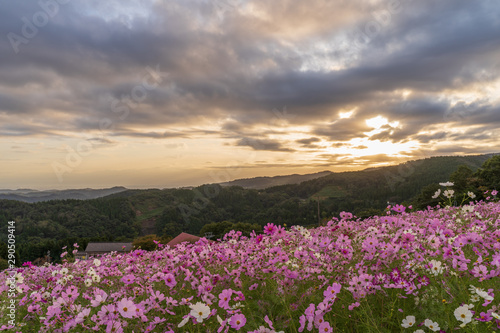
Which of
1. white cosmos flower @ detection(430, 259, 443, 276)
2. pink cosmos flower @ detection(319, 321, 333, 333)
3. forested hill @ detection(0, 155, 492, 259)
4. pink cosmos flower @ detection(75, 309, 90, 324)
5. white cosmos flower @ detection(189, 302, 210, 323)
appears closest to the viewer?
white cosmos flower @ detection(189, 302, 210, 323)

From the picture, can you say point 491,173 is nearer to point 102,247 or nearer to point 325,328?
point 325,328

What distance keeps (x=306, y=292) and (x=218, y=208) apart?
142 m

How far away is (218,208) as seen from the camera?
143875 millimetres

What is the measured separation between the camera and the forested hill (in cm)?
11319

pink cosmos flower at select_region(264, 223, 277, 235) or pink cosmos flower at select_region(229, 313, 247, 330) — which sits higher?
pink cosmos flower at select_region(264, 223, 277, 235)

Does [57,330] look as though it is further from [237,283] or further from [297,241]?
[297,241]

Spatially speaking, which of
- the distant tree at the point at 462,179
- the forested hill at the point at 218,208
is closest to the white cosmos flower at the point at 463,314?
the distant tree at the point at 462,179

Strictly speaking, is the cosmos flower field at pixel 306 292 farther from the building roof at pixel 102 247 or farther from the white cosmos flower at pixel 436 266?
the building roof at pixel 102 247

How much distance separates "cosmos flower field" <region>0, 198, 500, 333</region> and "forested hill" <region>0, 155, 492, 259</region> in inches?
3763

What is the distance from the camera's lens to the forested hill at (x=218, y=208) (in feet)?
371

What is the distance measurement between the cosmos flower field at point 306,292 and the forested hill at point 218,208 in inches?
3763

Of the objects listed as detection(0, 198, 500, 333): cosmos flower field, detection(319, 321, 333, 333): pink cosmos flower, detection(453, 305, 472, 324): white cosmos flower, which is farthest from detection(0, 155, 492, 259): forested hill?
detection(453, 305, 472, 324): white cosmos flower

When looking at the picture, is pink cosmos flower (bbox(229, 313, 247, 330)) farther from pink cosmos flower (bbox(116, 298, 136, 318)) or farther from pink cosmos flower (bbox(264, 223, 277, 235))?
pink cosmos flower (bbox(264, 223, 277, 235))

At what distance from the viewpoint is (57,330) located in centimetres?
320
